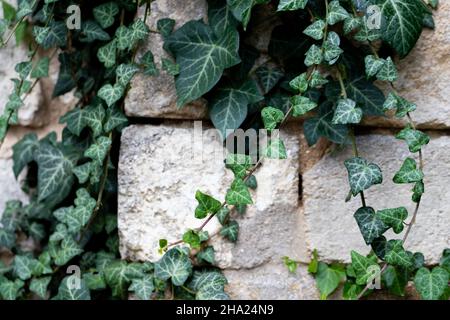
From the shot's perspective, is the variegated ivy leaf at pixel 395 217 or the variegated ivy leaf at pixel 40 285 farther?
the variegated ivy leaf at pixel 40 285

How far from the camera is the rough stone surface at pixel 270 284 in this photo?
1567 millimetres

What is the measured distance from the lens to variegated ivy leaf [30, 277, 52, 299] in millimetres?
1676

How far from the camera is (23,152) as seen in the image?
1.78 meters

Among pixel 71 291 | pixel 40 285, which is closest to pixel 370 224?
pixel 71 291

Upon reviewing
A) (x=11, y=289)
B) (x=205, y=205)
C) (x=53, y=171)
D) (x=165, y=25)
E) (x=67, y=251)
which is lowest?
(x=11, y=289)

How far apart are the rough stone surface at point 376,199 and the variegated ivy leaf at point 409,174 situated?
6.2 inches

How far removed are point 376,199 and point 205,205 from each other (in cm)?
41

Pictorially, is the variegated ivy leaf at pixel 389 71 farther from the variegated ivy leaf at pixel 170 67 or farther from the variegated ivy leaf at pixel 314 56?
the variegated ivy leaf at pixel 170 67

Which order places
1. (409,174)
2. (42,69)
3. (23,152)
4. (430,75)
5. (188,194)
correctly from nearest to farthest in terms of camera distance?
(409,174) < (430,75) < (188,194) < (42,69) < (23,152)

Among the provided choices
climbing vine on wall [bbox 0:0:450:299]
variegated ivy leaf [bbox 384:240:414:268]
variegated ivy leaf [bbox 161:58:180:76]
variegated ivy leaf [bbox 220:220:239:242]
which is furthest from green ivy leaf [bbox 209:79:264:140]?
variegated ivy leaf [bbox 384:240:414:268]

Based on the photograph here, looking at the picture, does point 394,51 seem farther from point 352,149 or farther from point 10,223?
point 10,223

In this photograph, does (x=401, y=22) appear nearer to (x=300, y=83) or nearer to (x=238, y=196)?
(x=300, y=83)

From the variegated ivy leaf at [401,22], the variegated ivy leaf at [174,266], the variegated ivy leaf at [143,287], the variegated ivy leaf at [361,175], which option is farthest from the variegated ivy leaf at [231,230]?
the variegated ivy leaf at [401,22]
